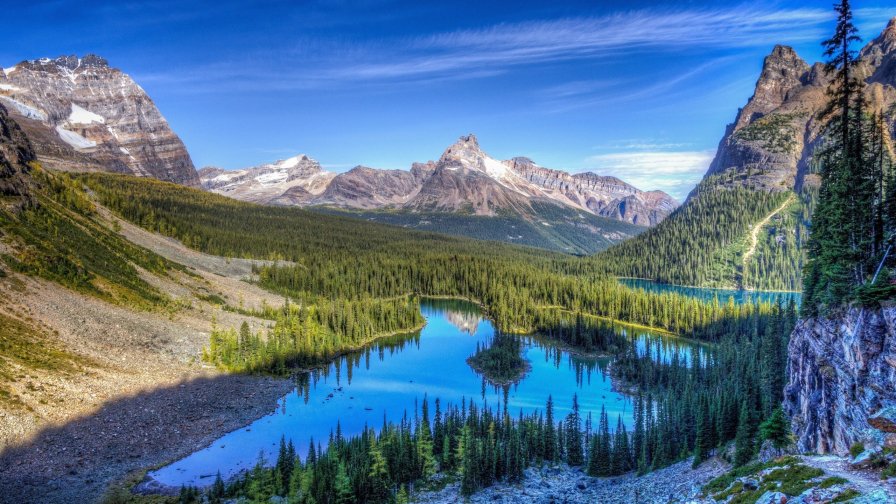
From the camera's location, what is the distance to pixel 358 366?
325 ft

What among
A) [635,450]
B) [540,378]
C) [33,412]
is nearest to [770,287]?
[540,378]

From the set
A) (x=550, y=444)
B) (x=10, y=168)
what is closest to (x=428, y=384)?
(x=550, y=444)

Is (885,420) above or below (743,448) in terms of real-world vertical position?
above

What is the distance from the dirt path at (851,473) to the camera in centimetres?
1912

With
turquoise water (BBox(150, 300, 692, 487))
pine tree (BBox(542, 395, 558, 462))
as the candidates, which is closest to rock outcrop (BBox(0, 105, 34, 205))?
turquoise water (BBox(150, 300, 692, 487))

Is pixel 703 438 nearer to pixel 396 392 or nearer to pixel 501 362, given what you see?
pixel 396 392

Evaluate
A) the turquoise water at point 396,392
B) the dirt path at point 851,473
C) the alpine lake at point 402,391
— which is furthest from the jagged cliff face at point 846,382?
the turquoise water at point 396,392

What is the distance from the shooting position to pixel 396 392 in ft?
282

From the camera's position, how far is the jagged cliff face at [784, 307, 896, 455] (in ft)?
87.8

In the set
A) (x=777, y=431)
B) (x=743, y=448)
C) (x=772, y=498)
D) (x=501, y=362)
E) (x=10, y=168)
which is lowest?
(x=501, y=362)

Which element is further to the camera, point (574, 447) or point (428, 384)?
point (428, 384)

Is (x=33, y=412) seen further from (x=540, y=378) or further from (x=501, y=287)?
(x=501, y=287)

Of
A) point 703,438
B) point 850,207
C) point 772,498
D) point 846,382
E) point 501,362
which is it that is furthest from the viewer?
point 501,362

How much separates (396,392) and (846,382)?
219 ft
